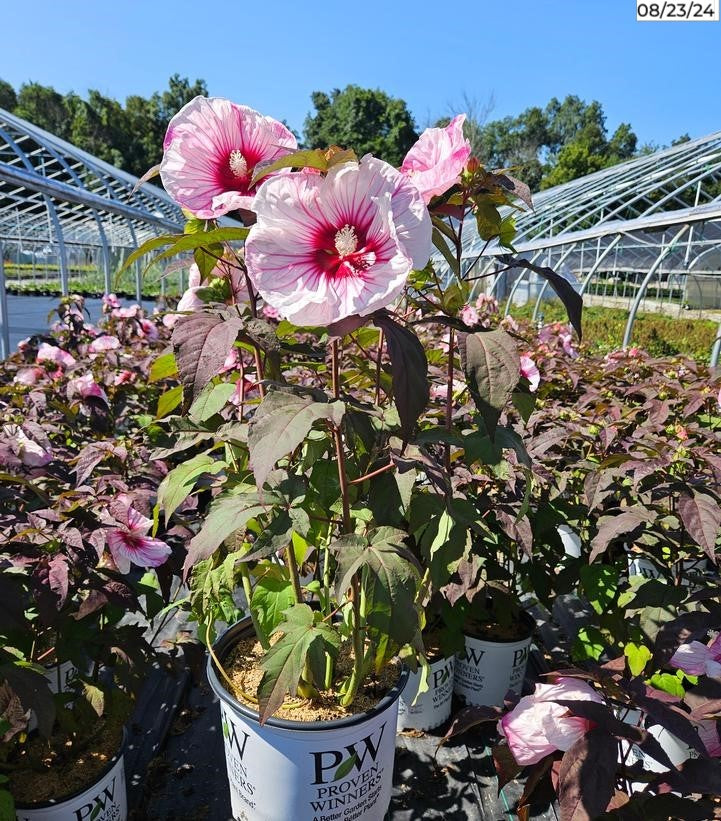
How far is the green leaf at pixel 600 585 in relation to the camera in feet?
5.15

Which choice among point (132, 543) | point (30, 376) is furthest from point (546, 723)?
point (30, 376)

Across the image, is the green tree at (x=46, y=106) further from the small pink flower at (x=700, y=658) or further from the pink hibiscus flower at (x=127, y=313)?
the small pink flower at (x=700, y=658)

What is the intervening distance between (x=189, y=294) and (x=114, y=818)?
1159mm

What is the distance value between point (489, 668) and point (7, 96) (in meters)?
50.2

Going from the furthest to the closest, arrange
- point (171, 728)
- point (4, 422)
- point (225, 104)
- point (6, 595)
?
point (171, 728)
point (4, 422)
point (6, 595)
point (225, 104)

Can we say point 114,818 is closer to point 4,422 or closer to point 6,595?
point 6,595

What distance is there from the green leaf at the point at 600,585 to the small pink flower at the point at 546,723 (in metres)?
0.66

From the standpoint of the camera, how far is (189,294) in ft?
3.59

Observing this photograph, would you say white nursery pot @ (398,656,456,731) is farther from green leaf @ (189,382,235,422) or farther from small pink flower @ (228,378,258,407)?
green leaf @ (189,382,235,422)

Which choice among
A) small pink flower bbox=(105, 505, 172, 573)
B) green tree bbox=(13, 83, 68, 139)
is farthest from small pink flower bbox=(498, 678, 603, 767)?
green tree bbox=(13, 83, 68, 139)

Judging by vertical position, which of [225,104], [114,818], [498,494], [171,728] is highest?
[225,104]

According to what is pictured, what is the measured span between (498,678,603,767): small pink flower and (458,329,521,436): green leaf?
1.58ft

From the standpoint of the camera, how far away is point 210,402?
1.04 metres

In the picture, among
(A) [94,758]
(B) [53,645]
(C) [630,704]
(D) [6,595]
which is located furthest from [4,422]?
(C) [630,704]
